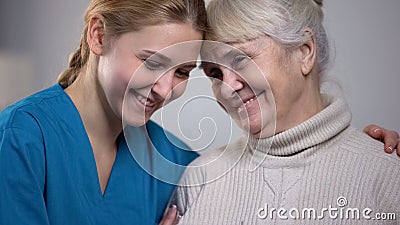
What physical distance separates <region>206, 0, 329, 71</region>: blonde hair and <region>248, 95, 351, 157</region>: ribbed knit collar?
135 millimetres

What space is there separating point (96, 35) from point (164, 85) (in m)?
0.18

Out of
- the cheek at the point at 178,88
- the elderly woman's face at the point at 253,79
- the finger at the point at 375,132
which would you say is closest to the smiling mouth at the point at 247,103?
the elderly woman's face at the point at 253,79

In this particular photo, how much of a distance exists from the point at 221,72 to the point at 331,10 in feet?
1.96

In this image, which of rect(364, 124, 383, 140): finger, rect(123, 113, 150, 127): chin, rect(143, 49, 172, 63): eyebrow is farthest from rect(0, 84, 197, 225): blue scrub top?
rect(364, 124, 383, 140): finger

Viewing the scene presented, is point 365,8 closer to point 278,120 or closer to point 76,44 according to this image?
point 278,120

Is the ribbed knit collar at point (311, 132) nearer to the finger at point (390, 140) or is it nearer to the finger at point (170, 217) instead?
the finger at point (390, 140)

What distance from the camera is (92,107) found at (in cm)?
112

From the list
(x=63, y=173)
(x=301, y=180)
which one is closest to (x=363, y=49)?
(x=301, y=180)

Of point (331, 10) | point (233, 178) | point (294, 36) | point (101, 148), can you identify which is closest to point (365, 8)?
point (331, 10)

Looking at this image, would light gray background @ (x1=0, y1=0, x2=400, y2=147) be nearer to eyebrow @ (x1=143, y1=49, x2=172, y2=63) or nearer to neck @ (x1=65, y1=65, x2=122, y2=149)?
neck @ (x1=65, y1=65, x2=122, y2=149)

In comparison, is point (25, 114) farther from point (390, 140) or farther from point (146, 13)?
point (390, 140)

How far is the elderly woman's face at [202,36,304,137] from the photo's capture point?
1000mm

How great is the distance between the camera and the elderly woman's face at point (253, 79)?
1.00m

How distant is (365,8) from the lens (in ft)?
4.89
